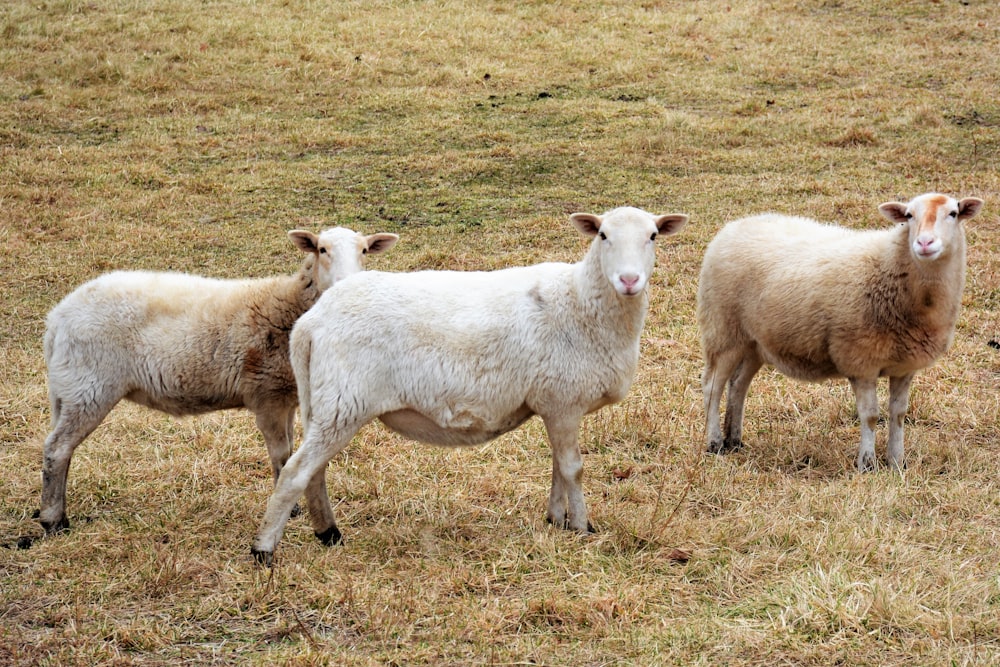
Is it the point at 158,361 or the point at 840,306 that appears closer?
the point at 158,361

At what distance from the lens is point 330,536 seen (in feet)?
18.0

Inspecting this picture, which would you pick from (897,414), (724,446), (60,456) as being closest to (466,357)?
(60,456)

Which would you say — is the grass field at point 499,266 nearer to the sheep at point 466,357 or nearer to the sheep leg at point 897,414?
the sheep leg at point 897,414

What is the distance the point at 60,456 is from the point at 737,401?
159 inches

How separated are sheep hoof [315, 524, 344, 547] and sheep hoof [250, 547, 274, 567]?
1.14 feet

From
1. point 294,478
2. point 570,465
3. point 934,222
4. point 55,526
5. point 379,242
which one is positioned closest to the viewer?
point 294,478

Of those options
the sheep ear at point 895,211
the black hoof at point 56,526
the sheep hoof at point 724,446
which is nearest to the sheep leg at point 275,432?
the black hoof at point 56,526

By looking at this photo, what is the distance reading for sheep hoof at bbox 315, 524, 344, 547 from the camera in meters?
5.45

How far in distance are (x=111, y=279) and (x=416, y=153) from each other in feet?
27.7

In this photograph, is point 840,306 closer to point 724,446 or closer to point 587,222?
point 724,446

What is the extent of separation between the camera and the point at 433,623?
14.7ft

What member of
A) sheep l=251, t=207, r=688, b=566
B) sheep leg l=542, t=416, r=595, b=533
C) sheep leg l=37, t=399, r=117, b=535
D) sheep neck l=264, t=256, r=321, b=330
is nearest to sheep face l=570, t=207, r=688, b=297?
sheep l=251, t=207, r=688, b=566

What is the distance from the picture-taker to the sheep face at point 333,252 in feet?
20.2

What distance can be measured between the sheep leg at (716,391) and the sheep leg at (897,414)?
3.15 feet
